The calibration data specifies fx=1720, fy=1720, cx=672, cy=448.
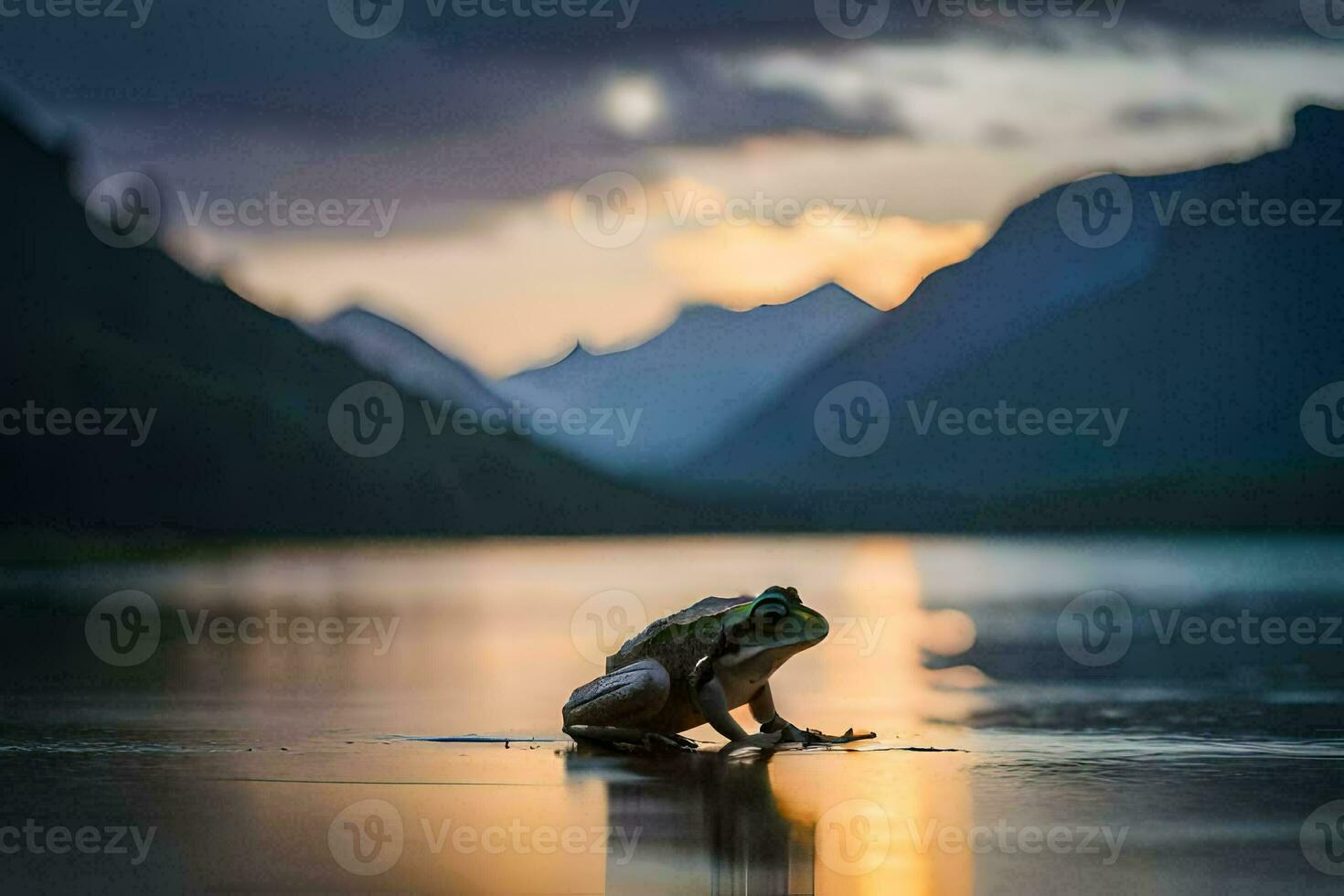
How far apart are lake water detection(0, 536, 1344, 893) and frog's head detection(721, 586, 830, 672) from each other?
0.75 m

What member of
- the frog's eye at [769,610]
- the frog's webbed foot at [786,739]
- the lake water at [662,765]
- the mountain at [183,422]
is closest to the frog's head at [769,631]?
the frog's eye at [769,610]

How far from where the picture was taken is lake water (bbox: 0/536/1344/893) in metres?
9.11

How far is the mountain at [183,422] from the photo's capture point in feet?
458

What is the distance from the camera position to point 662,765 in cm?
1234

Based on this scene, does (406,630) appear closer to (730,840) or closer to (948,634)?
(948,634)

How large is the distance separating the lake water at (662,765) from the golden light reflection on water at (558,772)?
0.13ft

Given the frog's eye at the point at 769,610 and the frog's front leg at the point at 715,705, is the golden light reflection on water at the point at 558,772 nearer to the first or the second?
the frog's front leg at the point at 715,705

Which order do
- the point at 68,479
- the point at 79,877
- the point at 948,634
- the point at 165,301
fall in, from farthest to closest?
1. the point at 165,301
2. the point at 68,479
3. the point at 948,634
4. the point at 79,877

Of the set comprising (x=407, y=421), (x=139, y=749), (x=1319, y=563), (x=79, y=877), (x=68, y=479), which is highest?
(x=407, y=421)

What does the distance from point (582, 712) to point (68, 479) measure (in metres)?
132

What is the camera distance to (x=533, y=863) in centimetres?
923

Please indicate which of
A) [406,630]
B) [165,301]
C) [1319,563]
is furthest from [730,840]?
[165,301]

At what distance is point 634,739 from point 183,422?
15353 cm

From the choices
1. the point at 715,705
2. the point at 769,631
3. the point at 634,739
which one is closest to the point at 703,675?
the point at 715,705
